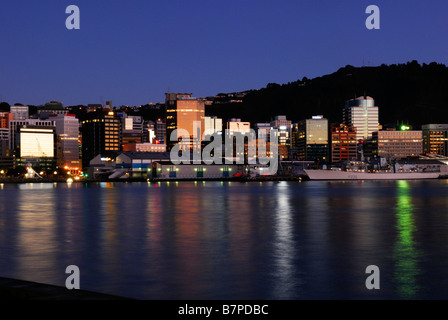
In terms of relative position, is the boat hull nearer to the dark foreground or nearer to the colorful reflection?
the colorful reflection

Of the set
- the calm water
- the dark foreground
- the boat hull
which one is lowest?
the boat hull

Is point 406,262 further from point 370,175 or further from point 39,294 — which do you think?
point 370,175

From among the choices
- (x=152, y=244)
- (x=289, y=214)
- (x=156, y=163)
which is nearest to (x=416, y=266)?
(x=152, y=244)

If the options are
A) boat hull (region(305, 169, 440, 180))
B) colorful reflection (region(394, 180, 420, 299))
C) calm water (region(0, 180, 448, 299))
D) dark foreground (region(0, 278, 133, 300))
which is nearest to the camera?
dark foreground (region(0, 278, 133, 300))

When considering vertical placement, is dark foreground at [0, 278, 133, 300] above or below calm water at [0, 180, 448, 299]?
above

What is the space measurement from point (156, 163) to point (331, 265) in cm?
17768

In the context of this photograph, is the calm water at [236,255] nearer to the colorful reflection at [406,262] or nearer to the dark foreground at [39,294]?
the colorful reflection at [406,262]

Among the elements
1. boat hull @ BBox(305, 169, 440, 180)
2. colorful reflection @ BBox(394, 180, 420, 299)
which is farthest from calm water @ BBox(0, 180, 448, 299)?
boat hull @ BBox(305, 169, 440, 180)

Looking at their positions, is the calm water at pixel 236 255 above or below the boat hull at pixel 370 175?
above

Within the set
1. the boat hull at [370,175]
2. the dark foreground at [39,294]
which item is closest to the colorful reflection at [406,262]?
the dark foreground at [39,294]

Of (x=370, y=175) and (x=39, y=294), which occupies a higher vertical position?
(x=39, y=294)

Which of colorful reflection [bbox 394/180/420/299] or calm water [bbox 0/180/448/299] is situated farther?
calm water [bbox 0/180/448/299]

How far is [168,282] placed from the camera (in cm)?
1870

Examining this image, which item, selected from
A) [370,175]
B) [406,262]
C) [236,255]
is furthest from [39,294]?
[370,175]
